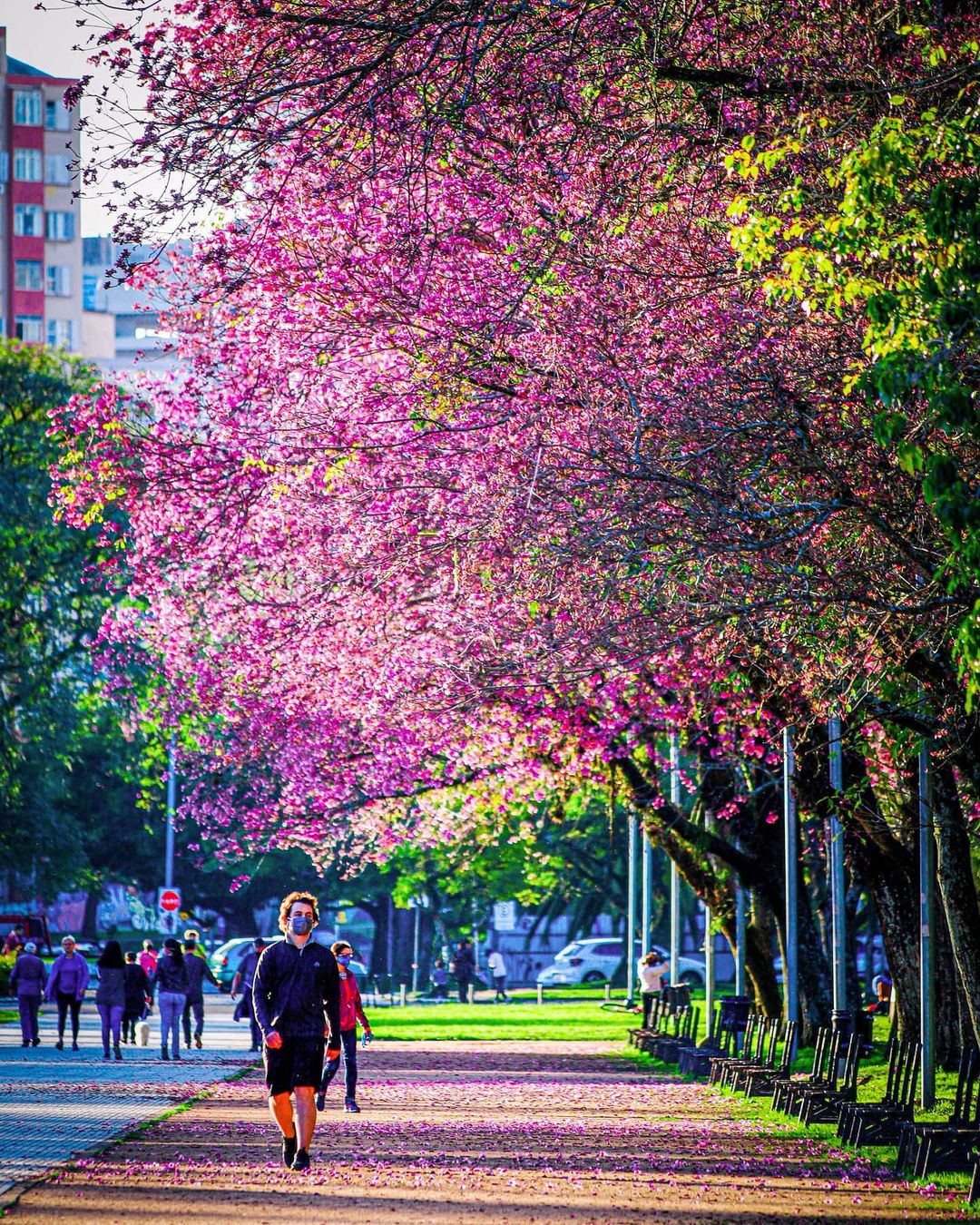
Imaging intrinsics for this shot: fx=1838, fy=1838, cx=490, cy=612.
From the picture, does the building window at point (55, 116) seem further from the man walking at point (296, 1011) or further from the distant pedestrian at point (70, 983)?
the man walking at point (296, 1011)

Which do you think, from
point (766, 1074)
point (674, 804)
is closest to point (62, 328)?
point (674, 804)

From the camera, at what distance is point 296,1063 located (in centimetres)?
1217

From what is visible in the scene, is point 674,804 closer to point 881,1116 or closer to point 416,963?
point 881,1116

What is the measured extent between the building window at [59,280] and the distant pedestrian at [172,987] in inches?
2707

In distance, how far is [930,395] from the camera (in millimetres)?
8695

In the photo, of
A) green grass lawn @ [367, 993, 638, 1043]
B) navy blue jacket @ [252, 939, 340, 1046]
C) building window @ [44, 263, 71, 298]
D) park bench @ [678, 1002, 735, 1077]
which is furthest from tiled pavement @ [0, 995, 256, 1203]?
building window @ [44, 263, 71, 298]

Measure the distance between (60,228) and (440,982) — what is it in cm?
4816

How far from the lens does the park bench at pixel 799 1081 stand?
17500 millimetres

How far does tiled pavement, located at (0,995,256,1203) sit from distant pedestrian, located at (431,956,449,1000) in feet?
67.9

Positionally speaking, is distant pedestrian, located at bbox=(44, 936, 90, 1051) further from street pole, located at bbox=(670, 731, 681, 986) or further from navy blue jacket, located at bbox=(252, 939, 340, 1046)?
navy blue jacket, located at bbox=(252, 939, 340, 1046)

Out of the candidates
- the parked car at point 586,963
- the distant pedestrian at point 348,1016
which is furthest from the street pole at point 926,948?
the parked car at point 586,963

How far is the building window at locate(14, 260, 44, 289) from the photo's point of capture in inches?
3366

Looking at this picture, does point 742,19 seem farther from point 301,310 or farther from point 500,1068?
point 500,1068

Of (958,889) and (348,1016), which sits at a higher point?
(958,889)
